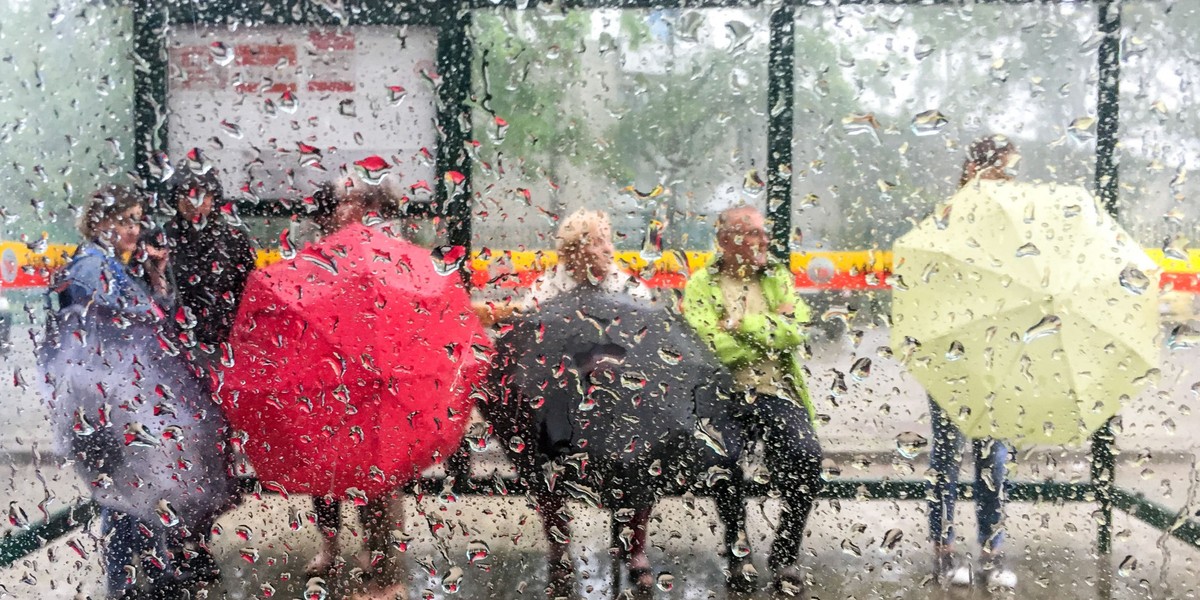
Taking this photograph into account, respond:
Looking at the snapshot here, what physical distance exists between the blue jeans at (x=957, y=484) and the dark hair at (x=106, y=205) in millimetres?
1528

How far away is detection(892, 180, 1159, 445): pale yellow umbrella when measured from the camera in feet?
5.04

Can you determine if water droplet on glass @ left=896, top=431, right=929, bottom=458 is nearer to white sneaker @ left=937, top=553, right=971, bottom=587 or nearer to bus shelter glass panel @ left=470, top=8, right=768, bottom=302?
white sneaker @ left=937, top=553, right=971, bottom=587

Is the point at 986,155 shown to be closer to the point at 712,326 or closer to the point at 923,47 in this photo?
the point at 923,47

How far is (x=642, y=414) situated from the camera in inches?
62.6

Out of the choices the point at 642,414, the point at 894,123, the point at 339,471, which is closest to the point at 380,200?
the point at 339,471

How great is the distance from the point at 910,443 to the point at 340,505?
1068 millimetres

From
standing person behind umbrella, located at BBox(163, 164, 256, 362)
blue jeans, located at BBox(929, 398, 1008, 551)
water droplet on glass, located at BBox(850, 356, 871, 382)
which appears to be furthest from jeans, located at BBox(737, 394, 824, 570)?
standing person behind umbrella, located at BBox(163, 164, 256, 362)

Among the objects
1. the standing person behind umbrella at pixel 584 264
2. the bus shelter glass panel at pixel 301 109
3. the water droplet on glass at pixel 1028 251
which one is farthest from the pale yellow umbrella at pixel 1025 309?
the bus shelter glass panel at pixel 301 109

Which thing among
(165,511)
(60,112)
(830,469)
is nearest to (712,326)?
(830,469)

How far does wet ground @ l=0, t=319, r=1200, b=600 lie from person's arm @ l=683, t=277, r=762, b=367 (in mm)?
134

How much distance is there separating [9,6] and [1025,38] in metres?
1.88

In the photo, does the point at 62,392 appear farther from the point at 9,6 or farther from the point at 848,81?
the point at 848,81

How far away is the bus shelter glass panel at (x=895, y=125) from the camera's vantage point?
1.53 m

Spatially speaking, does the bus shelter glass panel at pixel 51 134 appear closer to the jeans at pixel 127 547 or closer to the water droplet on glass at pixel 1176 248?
the jeans at pixel 127 547
